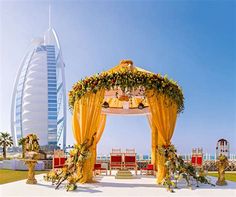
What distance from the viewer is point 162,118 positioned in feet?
29.8

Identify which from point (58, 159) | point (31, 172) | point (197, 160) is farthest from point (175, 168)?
point (58, 159)

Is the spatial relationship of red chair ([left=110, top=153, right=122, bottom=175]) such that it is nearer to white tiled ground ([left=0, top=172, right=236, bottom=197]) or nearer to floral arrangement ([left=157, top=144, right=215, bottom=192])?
floral arrangement ([left=157, top=144, right=215, bottom=192])

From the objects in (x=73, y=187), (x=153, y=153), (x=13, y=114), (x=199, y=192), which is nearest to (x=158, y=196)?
(x=199, y=192)

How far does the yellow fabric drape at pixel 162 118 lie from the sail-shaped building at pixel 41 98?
5702cm

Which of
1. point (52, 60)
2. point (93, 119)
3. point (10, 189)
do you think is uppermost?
point (52, 60)

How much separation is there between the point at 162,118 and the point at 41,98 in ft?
193

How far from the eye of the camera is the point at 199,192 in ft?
24.7

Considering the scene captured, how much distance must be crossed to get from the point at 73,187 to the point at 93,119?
2085 mm

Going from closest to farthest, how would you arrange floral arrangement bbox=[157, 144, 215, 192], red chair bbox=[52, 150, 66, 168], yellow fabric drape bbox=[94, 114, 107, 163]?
1. floral arrangement bbox=[157, 144, 215, 192]
2. red chair bbox=[52, 150, 66, 168]
3. yellow fabric drape bbox=[94, 114, 107, 163]

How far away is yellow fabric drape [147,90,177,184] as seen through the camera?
8.97m

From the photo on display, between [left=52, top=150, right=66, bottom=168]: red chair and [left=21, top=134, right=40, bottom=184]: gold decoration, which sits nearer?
[left=21, top=134, right=40, bottom=184]: gold decoration

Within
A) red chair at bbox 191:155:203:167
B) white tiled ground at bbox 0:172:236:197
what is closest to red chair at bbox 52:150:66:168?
white tiled ground at bbox 0:172:236:197

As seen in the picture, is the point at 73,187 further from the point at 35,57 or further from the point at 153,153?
the point at 35,57

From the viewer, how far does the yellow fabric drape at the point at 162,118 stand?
29.4ft
